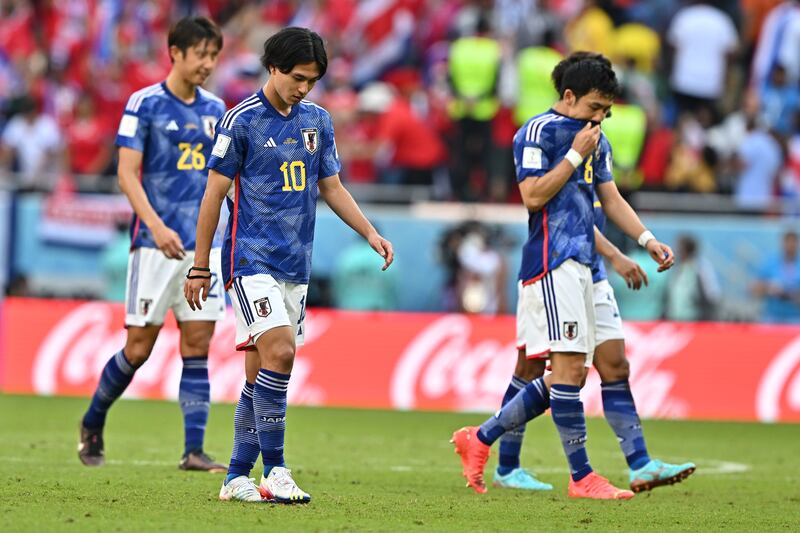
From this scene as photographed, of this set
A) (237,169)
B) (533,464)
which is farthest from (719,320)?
(237,169)

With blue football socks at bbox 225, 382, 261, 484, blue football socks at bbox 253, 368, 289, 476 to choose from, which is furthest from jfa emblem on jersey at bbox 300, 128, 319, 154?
blue football socks at bbox 225, 382, 261, 484

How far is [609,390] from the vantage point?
8914 millimetres

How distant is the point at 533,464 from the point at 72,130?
11.4 m

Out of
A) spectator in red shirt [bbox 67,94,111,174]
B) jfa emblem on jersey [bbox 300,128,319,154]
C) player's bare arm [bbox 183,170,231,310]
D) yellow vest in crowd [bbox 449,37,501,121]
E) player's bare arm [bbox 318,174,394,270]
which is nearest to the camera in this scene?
player's bare arm [bbox 183,170,231,310]

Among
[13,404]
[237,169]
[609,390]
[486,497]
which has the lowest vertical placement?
[13,404]

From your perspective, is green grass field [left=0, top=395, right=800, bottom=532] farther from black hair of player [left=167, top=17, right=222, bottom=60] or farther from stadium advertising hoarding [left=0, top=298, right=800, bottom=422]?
black hair of player [left=167, top=17, right=222, bottom=60]

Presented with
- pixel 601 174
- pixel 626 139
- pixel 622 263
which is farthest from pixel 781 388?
pixel 601 174

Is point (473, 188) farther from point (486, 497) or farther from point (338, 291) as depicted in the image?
point (486, 497)

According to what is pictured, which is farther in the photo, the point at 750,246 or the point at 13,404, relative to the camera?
the point at 750,246

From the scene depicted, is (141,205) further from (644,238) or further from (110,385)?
(644,238)

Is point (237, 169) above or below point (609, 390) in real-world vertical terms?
above

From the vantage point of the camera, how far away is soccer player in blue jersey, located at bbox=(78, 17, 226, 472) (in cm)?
948

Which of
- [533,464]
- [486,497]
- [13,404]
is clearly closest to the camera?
[486,497]

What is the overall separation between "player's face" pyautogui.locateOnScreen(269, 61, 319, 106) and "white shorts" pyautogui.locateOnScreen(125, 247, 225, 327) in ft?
7.12
